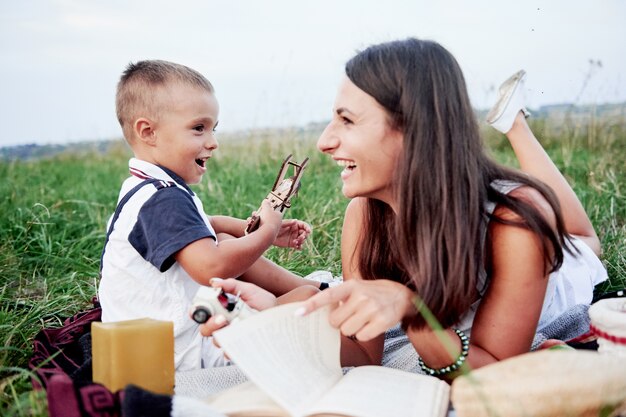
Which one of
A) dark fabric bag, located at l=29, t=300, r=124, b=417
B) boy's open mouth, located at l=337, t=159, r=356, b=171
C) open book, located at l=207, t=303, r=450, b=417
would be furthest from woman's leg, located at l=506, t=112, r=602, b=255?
dark fabric bag, located at l=29, t=300, r=124, b=417

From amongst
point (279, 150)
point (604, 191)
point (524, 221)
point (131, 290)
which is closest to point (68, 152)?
point (279, 150)

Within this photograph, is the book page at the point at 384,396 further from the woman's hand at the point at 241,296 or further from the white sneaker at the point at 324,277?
the white sneaker at the point at 324,277

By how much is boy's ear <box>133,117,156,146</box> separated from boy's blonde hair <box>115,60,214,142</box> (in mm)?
28

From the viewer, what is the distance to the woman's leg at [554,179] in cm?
346

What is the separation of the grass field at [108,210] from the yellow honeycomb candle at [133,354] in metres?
0.19

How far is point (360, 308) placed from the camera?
1793 mm

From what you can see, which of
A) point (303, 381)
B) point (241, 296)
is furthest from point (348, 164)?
point (303, 381)

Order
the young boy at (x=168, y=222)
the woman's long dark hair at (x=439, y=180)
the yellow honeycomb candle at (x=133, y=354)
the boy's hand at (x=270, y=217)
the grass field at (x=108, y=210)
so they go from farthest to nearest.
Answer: the grass field at (x=108, y=210) < the boy's hand at (x=270, y=217) < the young boy at (x=168, y=222) < the woman's long dark hair at (x=439, y=180) < the yellow honeycomb candle at (x=133, y=354)

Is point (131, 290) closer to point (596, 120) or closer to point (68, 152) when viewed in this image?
point (596, 120)

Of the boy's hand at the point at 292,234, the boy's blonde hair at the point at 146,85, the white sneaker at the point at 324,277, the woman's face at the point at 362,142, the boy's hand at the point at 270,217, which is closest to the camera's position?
the woman's face at the point at 362,142

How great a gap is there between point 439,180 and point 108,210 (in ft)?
11.6

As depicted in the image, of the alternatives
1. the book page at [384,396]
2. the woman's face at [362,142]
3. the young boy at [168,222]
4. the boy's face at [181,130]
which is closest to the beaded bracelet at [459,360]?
the book page at [384,396]

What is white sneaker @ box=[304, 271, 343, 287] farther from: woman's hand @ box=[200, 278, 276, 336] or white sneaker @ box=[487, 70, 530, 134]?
woman's hand @ box=[200, 278, 276, 336]

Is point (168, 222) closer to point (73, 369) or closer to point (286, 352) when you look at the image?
point (73, 369)
